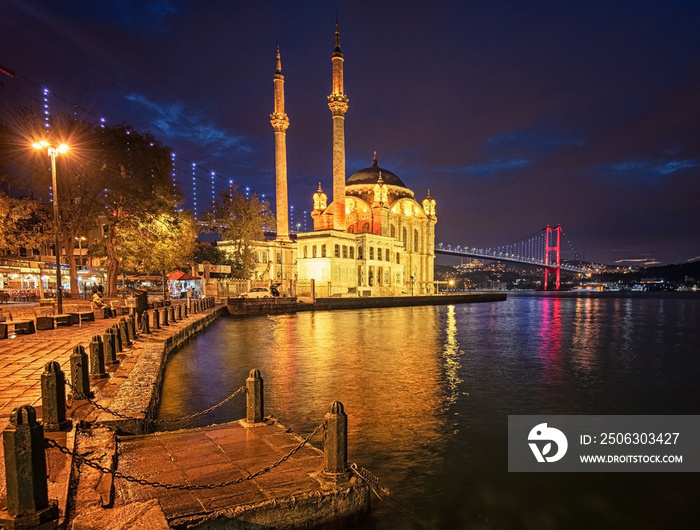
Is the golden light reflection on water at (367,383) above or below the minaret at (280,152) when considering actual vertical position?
below

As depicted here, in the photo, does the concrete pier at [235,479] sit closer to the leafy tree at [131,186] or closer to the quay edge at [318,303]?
the leafy tree at [131,186]

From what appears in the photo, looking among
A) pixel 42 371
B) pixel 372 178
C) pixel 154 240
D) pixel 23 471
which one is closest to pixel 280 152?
pixel 372 178

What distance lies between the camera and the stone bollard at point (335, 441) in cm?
470

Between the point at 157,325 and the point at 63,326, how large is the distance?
3490mm

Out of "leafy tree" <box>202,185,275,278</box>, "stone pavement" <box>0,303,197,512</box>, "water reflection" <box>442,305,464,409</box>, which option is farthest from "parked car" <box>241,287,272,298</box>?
"stone pavement" <box>0,303,197,512</box>

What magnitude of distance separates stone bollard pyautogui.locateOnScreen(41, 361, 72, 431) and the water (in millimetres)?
3666

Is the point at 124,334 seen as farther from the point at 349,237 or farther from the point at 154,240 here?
the point at 349,237

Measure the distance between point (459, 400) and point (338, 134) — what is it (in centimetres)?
4864

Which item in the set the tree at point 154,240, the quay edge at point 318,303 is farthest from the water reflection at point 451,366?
the tree at point 154,240

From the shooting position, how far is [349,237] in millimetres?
55688

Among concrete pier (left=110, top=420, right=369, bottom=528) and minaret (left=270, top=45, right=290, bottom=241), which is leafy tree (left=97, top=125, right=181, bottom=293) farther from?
minaret (left=270, top=45, right=290, bottom=241)

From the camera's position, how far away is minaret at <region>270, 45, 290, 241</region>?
57.1m

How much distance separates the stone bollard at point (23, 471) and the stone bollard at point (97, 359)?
5.64 metres

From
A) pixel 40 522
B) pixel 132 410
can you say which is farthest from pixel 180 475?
pixel 132 410
